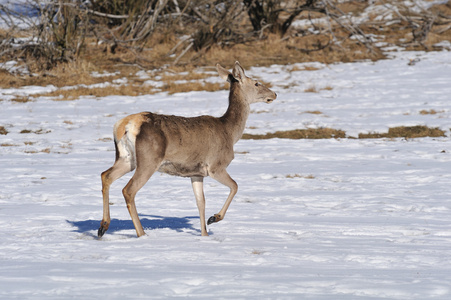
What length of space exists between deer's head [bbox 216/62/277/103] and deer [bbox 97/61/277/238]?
926mm

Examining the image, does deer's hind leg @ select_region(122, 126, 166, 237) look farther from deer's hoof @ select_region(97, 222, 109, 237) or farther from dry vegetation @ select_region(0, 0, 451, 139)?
dry vegetation @ select_region(0, 0, 451, 139)

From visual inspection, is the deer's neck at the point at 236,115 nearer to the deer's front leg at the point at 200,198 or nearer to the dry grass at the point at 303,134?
the deer's front leg at the point at 200,198

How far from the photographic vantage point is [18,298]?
407 centimetres

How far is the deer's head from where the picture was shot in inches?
336

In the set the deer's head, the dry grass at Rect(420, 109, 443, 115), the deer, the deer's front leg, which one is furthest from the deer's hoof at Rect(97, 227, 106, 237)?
the dry grass at Rect(420, 109, 443, 115)

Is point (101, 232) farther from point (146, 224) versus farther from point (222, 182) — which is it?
point (222, 182)

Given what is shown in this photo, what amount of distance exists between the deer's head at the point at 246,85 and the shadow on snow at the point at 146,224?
6.08ft

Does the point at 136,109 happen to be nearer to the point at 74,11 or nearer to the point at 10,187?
the point at 74,11

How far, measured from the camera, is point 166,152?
6.75 m

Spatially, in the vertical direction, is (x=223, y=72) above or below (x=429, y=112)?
above

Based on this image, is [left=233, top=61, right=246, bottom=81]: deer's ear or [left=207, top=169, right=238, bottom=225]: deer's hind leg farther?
[left=233, top=61, right=246, bottom=81]: deer's ear

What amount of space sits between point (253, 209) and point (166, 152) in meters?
2.47

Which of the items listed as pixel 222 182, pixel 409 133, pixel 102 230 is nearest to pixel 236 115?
pixel 222 182

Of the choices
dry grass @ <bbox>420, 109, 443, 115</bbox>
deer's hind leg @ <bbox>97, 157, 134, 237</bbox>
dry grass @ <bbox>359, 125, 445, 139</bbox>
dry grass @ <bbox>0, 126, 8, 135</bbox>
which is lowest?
dry grass @ <bbox>0, 126, 8, 135</bbox>
